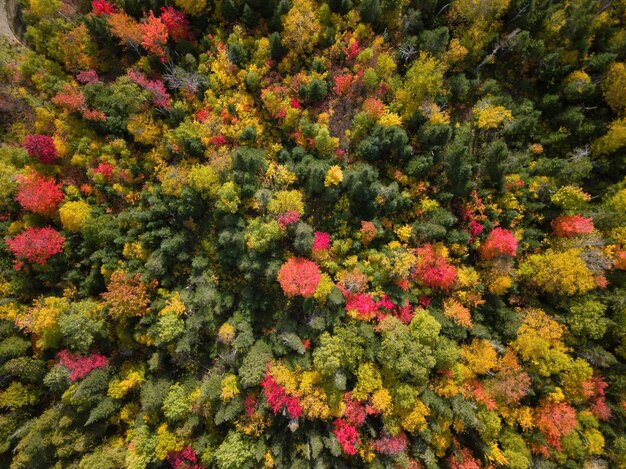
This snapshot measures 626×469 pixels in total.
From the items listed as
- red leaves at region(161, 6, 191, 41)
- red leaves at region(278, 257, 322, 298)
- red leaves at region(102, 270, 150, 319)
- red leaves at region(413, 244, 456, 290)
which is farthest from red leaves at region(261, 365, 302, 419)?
red leaves at region(161, 6, 191, 41)

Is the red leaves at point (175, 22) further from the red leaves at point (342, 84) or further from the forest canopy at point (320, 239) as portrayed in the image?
the red leaves at point (342, 84)

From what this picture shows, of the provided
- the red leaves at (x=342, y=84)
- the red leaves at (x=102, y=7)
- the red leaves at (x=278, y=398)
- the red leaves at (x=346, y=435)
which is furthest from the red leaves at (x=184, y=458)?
the red leaves at (x=102, y=7)

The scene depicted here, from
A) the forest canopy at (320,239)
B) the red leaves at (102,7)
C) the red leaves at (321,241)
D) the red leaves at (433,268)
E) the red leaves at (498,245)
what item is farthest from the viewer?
the red leaves at (102,7)

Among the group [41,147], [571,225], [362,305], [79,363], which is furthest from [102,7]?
[571,225]

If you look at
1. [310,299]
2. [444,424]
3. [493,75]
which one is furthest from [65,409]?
[493,75]

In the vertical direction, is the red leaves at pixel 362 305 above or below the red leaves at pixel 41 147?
below

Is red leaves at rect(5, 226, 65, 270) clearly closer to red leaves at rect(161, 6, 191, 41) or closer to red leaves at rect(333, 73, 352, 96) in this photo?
red leaves at rect(161, 6, 191, 41)

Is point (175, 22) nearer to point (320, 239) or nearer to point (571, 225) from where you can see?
point (320, 239)

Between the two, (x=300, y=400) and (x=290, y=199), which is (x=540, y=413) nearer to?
(x=300, y=400)
